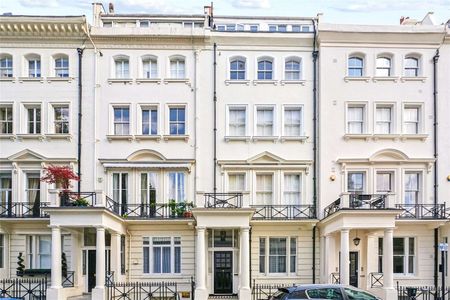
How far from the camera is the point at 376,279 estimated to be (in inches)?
1116

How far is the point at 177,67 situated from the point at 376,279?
1430 cm

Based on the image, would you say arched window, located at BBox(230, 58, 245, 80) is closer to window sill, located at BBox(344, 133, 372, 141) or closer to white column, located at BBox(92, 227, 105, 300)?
window sill, located at BBox(344, 133, 372, 141)

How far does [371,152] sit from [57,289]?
16.1m

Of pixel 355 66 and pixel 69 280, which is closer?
pixel 69 280

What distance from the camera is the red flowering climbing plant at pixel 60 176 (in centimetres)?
2730

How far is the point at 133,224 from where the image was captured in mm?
29375

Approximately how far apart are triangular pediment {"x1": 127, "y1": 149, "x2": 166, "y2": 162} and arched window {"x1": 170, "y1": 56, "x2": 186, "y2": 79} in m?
4.06

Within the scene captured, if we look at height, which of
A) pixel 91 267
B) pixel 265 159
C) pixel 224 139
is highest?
pixel 224 139

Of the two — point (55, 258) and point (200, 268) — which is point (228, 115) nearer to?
point (200, 268)

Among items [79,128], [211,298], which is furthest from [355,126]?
[79,128]

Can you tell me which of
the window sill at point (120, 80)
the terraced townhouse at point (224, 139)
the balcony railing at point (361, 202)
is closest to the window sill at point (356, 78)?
the terraced townhouse at point (224, 139)

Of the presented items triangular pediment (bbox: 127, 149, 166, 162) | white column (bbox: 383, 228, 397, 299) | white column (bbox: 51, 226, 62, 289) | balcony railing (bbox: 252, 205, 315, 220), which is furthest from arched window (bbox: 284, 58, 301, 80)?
white column (bbox: 51, 226, 62, 289)

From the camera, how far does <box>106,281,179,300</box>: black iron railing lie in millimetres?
26547

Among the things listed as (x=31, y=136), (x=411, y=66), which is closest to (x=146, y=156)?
(x=31, y=136)
